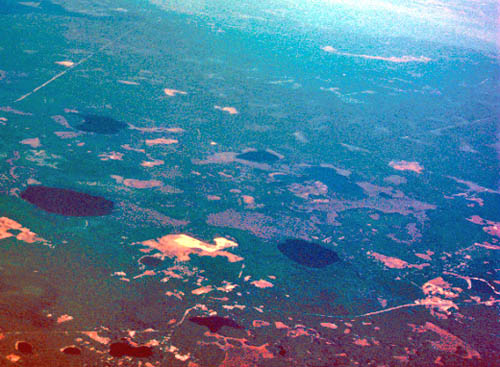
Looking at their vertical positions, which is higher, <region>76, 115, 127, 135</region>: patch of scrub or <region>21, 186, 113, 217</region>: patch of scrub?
<region>76, 115, 127, 135</region>: patch of scrub

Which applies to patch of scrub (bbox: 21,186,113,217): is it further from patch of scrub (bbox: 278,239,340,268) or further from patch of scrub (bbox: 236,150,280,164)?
patch of scrub (bbox: 236,150,280,164)

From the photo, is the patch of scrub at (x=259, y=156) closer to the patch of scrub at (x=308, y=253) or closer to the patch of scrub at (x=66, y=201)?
the patch of scrub at (x=308, y=253)

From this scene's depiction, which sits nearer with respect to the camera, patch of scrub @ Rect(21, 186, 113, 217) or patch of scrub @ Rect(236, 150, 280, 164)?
patch of scrub @ Rect(21, 186, 113, 217)

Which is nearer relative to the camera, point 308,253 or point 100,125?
point 308,253

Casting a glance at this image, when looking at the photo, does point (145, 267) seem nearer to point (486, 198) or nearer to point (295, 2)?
Result: point (486, 198)

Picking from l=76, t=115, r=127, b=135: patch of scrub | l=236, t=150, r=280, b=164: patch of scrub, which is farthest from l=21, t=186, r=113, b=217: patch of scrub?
l=236, t=150, r=280, b=164: patch of scrub

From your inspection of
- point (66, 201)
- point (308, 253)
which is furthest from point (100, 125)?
point (308, 253)

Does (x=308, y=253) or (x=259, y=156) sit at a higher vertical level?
(x=259, y=156)

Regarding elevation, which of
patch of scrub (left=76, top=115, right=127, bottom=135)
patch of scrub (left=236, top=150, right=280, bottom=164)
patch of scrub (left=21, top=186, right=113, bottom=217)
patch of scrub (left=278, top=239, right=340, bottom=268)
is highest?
patch of scrub (left=76, top=115, right=127, bottom=135)

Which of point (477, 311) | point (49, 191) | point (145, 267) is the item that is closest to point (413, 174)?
point (477, 311)

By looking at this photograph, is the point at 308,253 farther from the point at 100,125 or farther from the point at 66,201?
the point at 100,125

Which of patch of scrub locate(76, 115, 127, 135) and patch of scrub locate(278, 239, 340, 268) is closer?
patch of scrub locate(278, 239, 340, 268)

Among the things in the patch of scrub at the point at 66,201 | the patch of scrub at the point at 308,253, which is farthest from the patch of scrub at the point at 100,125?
the patch of scrub at the point at 308,253
